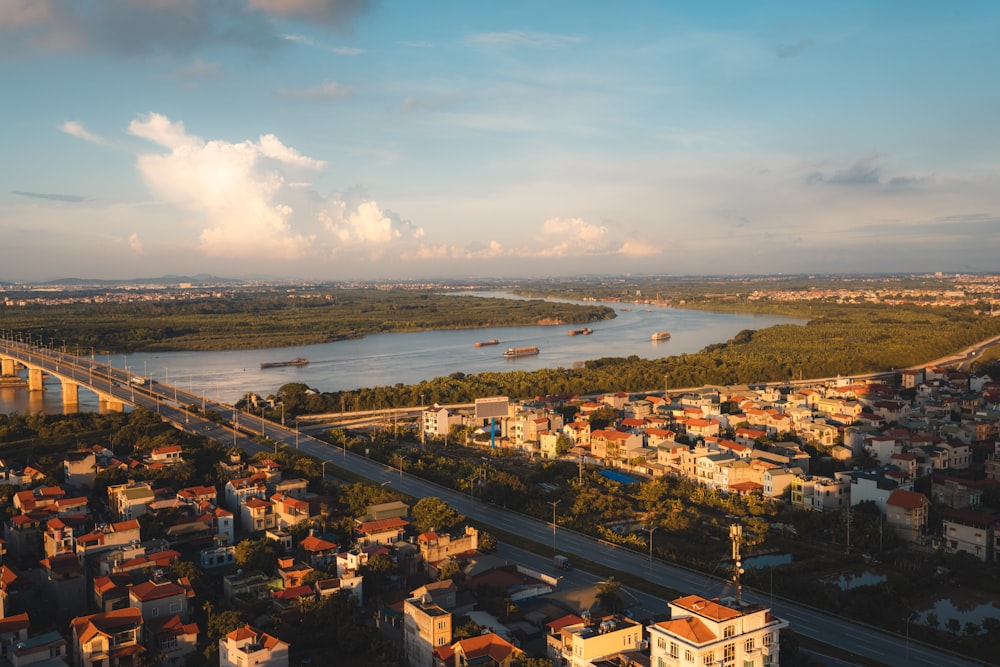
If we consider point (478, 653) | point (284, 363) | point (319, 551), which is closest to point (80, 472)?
point (319, 551)

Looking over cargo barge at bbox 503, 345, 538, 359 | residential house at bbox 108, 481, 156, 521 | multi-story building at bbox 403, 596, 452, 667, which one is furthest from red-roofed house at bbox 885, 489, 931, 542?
cargo barge at bbox 503, 345, 538, 359

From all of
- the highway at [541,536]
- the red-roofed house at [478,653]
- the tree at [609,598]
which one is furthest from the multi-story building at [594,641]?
the highway at [541,536]

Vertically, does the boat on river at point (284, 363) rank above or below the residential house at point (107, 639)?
below

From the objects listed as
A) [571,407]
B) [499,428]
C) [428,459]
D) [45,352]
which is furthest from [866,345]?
[45,352]

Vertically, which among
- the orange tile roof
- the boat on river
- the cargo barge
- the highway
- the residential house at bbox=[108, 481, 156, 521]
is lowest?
the highway

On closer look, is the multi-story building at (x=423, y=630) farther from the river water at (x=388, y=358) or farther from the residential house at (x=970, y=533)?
the river water at (x=388, y=358)

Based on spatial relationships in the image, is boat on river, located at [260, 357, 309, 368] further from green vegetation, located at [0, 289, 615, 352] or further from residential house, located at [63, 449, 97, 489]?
residential house, located at [63, 449, 97, 489]

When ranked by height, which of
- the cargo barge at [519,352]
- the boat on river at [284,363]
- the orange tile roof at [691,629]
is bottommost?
the boat on river at [284,363]
